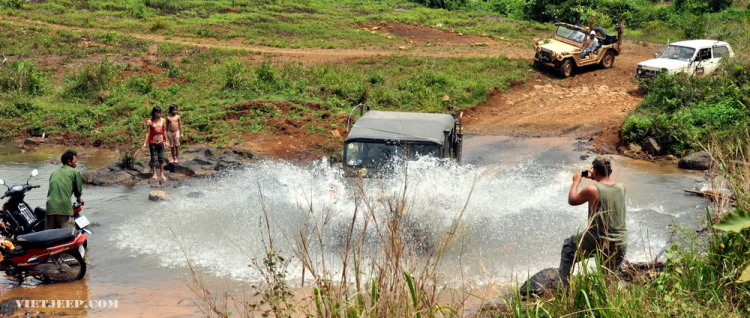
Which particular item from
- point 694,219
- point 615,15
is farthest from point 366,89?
point 615,15

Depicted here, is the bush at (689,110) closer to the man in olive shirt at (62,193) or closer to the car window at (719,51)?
the car window at (719,51)

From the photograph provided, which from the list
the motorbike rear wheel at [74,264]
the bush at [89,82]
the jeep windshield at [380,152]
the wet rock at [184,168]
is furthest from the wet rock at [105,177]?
the bush at [89,82]

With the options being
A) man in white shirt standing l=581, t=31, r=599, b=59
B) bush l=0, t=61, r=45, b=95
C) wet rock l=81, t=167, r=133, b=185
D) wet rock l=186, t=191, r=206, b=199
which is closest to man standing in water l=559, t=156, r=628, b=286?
wet rock l=186, t=191, r=206, b=199

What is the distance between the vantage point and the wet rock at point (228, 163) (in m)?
14.5

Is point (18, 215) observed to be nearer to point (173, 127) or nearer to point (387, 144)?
point (387, 144)

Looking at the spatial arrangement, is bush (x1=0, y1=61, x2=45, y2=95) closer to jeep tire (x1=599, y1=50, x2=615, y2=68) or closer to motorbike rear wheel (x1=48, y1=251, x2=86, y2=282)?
motorbike rear wheel (x1=48, y1=251, x2=86, y2=282)

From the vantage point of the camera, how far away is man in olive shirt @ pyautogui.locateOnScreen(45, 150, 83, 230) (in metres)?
8.78

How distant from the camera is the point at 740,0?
3731 centimetres

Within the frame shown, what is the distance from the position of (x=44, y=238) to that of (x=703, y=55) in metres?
18.4

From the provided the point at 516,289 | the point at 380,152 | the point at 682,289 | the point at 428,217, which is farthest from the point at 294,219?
the point at 682,289

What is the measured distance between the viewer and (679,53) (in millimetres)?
Answer: 21016

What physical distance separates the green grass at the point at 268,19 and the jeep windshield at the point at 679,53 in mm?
9094

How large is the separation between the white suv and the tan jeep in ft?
6.79

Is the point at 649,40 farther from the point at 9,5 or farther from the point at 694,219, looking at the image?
the point at 9,5
